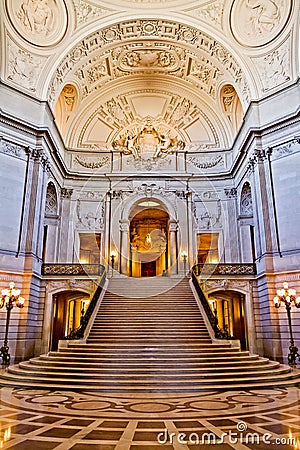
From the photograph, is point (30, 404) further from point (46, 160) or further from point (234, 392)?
point (46, 160)

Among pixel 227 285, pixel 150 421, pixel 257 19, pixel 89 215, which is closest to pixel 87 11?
pixel 257 19

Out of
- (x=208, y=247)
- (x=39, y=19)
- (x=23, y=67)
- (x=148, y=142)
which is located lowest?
(x=208, y=247)

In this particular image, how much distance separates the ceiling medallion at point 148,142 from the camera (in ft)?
68.3

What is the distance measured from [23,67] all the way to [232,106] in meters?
11.4

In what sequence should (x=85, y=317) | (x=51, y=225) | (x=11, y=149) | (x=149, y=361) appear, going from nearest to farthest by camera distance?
1. (x=149, y=361)
2. (x=85, y=317)
3. (x=11, y=149)
4. (x=51, y=225)

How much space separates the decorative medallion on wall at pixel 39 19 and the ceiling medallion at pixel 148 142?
22.7 ft

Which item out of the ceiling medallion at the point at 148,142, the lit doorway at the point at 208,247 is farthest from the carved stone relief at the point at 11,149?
the lit doorway at the point at 208,247

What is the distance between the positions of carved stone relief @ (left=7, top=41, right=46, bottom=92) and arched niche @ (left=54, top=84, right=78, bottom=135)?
3043 mm

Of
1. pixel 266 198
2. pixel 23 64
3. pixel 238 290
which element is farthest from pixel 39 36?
pixel 238 290

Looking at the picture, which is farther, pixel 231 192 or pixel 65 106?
pixel 65 106

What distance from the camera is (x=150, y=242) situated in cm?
2377

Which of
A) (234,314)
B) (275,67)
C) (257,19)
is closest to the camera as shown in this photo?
(257,19)

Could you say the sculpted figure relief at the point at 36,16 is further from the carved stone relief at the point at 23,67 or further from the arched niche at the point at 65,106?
the arched niche at the point at 65,106

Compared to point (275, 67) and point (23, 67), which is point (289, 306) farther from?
point (23, 67)
